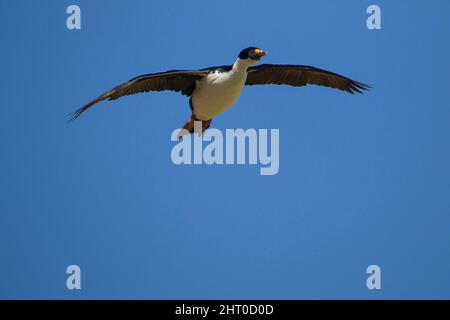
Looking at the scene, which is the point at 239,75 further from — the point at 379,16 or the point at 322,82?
the point at 379,16

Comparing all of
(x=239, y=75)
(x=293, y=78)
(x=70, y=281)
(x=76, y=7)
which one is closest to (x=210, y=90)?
(x=239, y=75)

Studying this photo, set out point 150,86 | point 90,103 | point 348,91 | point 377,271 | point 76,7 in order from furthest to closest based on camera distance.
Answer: point 377,271
point 76,7
point 348,91
point 150,86
point 90,103

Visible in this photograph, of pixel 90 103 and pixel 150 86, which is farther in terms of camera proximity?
pixel 150 86

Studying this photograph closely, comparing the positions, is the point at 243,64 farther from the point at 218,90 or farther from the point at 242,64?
the point at 218,90

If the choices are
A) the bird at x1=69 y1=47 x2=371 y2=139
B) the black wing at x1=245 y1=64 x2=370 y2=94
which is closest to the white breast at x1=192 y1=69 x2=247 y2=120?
the bird at x1=69 y1=47 x2=371 y2=139

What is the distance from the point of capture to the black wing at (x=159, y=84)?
15664 millimetres

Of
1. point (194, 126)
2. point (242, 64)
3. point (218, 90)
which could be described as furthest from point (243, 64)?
point (194, 126)

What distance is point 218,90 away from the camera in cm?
1598

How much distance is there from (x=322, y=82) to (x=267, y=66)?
3.76ft

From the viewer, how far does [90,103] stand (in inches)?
597

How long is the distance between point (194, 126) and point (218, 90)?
2.98 ft

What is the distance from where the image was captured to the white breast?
1585 centimetres

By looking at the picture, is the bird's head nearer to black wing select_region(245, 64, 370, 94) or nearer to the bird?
the bird

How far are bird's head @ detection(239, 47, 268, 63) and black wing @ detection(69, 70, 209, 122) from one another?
728mm
